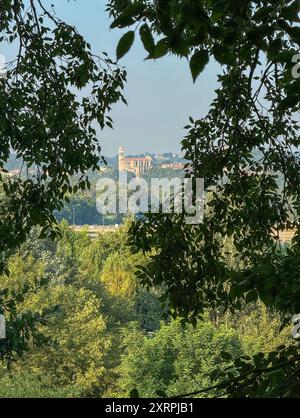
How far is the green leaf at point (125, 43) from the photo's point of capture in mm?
1956

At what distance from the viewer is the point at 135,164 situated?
5463 inches

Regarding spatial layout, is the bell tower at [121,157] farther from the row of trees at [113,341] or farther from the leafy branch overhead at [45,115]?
the leafy branch overhead at [45,115]

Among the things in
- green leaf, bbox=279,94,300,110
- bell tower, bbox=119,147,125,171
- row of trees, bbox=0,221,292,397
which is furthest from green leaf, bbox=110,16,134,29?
bell tower, bbox=119,147,125,171

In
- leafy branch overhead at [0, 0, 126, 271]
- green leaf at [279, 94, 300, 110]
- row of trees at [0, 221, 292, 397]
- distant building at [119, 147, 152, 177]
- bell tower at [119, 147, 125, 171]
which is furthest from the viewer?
bell tower at [119, 147, 125, 171]

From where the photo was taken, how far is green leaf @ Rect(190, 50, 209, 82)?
205cm

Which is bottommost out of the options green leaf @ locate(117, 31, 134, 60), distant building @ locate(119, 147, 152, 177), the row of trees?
the row of trees

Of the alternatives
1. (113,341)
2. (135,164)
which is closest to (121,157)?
(135,164)

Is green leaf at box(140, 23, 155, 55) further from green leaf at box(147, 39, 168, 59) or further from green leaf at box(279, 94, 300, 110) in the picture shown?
green leaf at box(279, 94, 300, 110)

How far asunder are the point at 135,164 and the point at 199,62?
137 meters

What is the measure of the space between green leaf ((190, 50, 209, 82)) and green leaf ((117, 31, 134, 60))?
0.18 meters

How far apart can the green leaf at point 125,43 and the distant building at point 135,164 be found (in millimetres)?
125285

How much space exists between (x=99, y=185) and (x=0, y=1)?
80951 millimetres

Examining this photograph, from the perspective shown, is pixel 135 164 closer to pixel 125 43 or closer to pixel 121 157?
pixel 121 157
